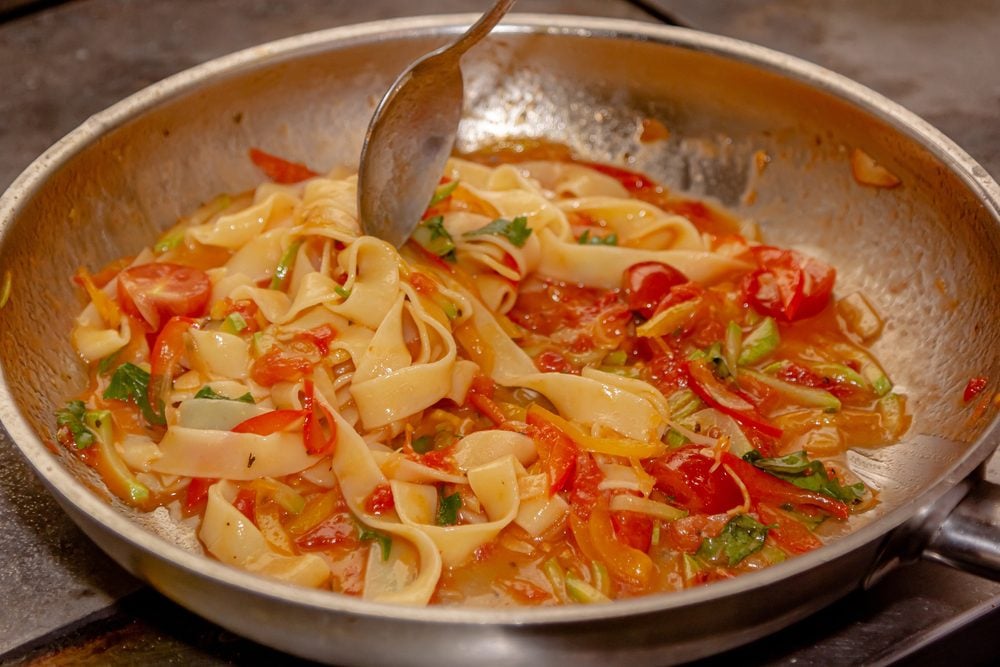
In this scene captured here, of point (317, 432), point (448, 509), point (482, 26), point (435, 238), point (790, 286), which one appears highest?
point (482, 26)

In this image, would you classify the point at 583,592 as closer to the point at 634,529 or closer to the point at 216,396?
the point at 634,529

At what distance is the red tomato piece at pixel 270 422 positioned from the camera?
293 cm

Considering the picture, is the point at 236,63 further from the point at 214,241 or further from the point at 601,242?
the point at 601,242

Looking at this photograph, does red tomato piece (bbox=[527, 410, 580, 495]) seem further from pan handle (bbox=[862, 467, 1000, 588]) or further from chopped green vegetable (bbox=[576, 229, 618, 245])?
chopped green vegetable (bbox=[576, 229, 618, 245])

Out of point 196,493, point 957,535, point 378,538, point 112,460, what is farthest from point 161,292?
point 957,535

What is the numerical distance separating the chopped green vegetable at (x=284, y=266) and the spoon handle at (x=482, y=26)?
0.91 metres

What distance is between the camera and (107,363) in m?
3.22

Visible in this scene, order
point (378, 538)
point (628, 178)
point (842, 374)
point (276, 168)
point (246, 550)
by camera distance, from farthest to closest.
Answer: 1. point (628, 178)
2. point (276, 168)
3. point (842, 374)
4. point (378, 538)
5. point (246, 550)

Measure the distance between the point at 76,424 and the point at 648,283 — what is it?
2008 mm

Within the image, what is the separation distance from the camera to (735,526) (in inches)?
109

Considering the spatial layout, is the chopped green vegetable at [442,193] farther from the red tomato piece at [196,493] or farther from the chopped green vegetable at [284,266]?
the red tomato piece at [196,493]

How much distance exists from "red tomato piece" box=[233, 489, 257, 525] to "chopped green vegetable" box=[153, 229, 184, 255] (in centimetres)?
124

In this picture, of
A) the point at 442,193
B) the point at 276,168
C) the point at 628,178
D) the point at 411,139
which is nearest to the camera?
the point at 411,139

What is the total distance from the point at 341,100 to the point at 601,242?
1322mm
